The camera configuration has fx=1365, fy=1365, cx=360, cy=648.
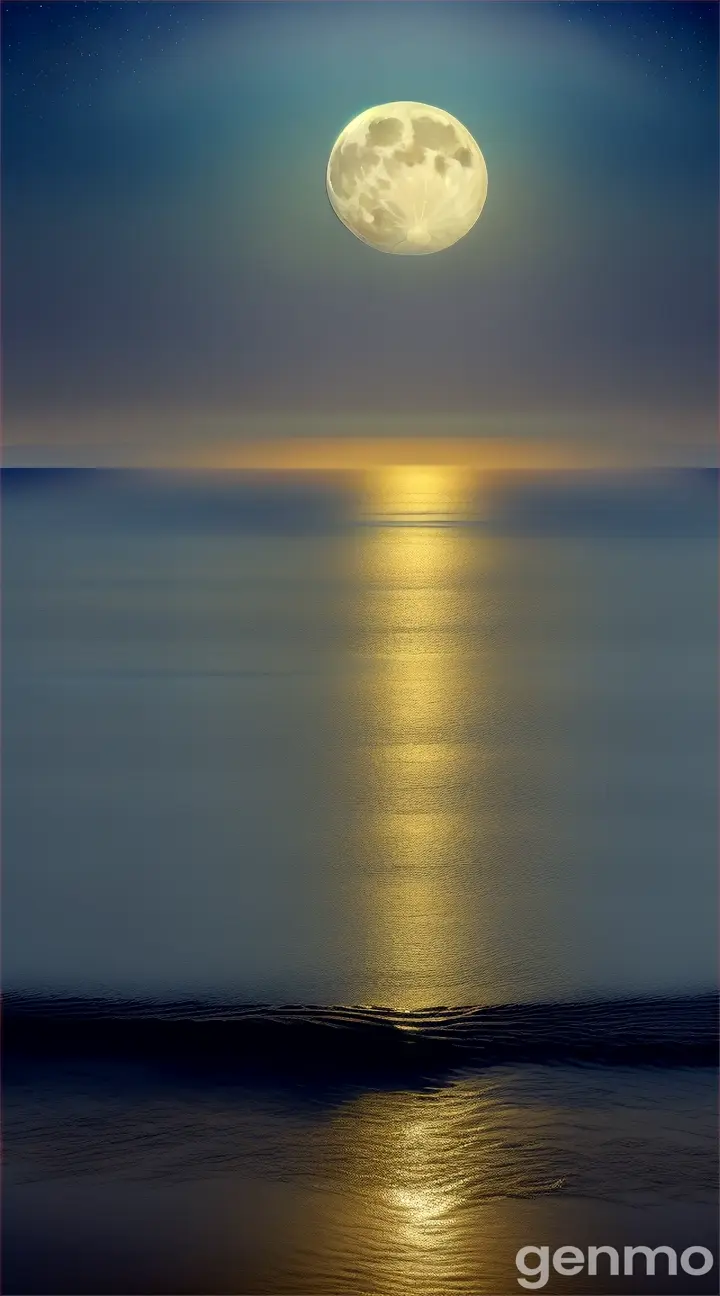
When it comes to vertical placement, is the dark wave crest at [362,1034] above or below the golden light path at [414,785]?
below

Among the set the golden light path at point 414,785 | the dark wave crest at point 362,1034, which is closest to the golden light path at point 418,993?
the golden light path at point 414,785

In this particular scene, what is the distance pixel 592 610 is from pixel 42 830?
8939 millimetres

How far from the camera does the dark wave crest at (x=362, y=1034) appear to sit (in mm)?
4391

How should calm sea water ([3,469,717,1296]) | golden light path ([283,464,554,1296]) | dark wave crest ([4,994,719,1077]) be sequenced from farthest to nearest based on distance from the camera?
dark wave crest ([4,994,719,1077]) → calm sea water ([3,469,717,1296]) → golden light path ([283,464,554,1296])

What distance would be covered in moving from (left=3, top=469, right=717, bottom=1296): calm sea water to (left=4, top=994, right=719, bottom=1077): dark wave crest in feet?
0.13

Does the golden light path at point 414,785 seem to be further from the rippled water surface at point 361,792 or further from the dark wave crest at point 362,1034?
the dark wave crest at point 362,1034

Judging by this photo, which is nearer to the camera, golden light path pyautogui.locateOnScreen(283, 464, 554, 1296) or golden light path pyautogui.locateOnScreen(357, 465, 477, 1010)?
golden light path pyautogui.locateOnScreen(283, 464, 554, 1296)

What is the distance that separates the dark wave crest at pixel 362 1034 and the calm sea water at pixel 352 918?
40 mm

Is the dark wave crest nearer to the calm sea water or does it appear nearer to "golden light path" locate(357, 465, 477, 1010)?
the calm sea water

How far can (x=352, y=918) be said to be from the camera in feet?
18.3

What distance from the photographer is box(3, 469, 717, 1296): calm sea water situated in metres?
3.57

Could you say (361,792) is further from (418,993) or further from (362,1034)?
(362,1034)

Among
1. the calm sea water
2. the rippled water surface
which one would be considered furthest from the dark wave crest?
the rippled water surface

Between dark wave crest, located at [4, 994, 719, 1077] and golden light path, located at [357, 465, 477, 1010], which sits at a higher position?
golden light path, located at [357, 465, 477, 1010]
